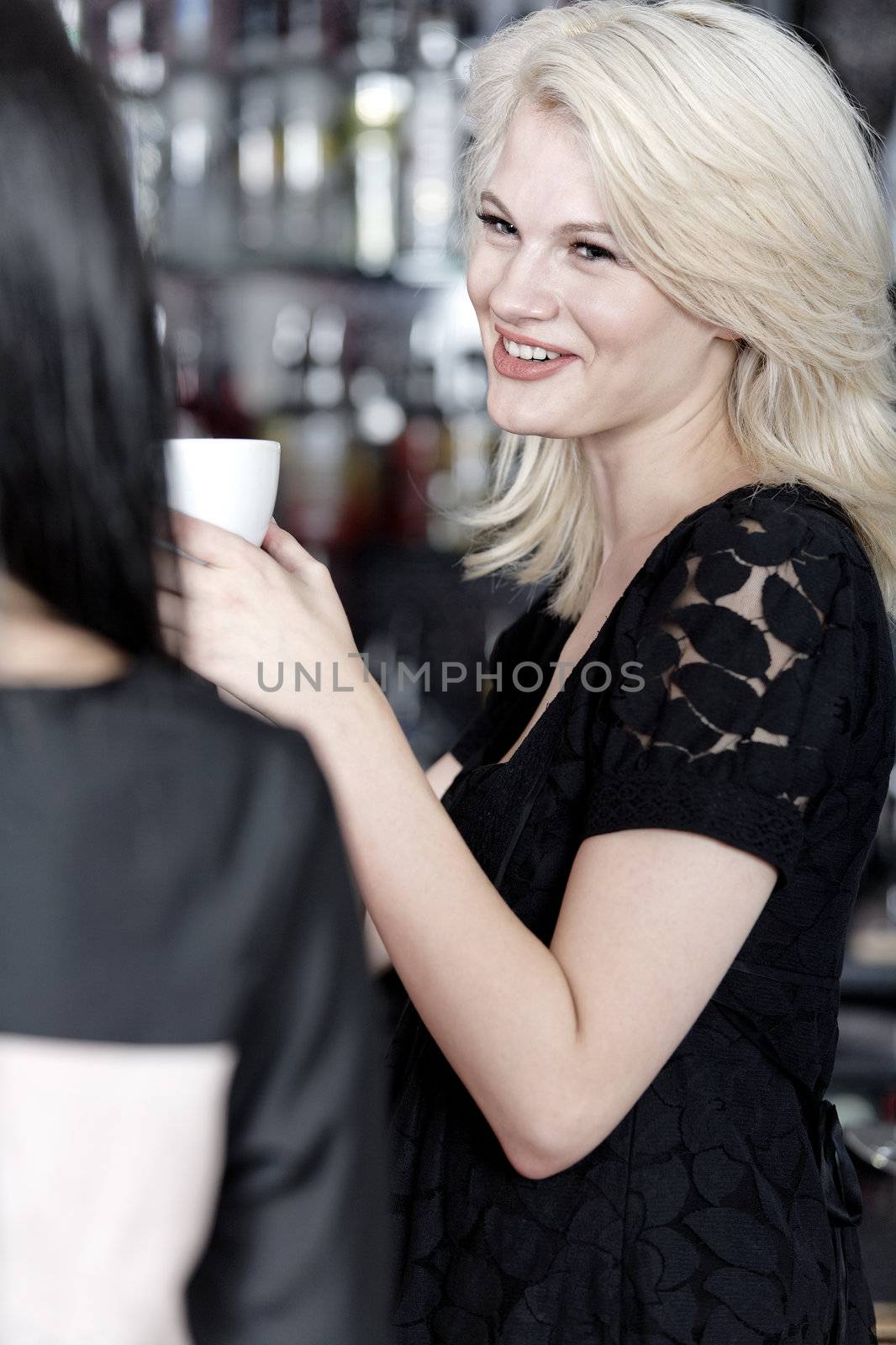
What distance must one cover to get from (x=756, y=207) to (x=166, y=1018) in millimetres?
752

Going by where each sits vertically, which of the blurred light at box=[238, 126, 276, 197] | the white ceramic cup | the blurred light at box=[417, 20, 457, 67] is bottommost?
the white ceramic cup

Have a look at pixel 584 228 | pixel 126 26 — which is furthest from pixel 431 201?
pixel 584 228

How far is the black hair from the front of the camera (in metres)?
0.39

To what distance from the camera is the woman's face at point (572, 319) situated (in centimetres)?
98

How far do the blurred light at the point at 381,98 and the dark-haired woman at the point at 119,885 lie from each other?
184 cm

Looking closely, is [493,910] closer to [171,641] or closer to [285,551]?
[285,551]

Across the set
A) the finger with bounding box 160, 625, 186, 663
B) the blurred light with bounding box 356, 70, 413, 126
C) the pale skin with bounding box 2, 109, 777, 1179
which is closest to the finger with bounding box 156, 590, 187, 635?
the finger with bounding box 160, 625, 186, 663

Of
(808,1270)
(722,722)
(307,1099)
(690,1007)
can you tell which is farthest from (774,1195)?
(307,1099)

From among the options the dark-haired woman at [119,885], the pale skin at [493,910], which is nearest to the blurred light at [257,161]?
the pale skin at [493,910]

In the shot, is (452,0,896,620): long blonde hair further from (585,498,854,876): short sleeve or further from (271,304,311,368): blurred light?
(271,304,311,368): blurred light

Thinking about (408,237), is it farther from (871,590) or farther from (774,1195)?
(774,1195)

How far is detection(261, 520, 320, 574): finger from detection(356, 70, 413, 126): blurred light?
59.0 inches

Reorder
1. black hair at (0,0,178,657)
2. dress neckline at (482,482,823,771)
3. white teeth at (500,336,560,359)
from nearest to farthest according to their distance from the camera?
black hair at (0,0,178,657), dress neckline at (482,482,823,771), white teeth at (500,336,560,359)

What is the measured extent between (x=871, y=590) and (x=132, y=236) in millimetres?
607
